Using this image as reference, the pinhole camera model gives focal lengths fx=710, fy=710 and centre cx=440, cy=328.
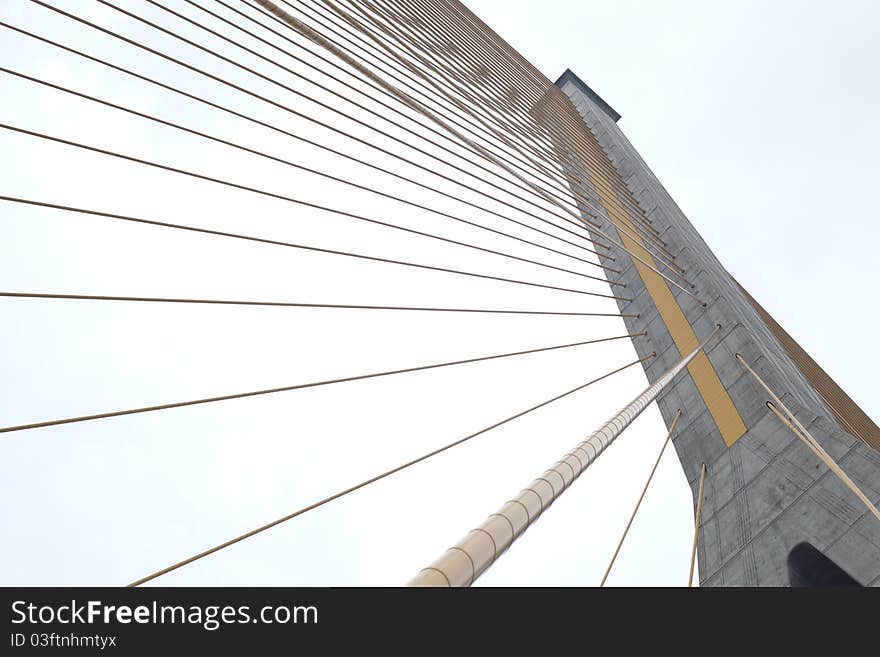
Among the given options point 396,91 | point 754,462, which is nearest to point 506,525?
point 754,462

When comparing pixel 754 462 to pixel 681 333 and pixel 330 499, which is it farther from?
pixel 330 499

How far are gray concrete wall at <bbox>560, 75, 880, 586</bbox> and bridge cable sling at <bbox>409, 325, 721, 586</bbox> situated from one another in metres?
2.27

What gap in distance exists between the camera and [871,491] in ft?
15.1

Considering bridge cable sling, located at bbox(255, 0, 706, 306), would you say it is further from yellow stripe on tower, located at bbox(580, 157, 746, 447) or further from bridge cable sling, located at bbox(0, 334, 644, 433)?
bridge cable sling, located at bbox(0, 334, 644, 433)

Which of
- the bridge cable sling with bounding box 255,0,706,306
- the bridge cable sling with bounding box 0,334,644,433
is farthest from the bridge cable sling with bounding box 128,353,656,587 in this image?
the bridge cable sling with bounding box 255,0,706,306

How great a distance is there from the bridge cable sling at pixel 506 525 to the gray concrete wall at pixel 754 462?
2.27 m

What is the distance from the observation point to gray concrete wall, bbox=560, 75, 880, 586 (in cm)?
473

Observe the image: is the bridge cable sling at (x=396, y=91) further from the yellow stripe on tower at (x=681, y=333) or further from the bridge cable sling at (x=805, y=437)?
the bridge cable sling at (x=805, y=437)

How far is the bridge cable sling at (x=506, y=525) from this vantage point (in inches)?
77.3

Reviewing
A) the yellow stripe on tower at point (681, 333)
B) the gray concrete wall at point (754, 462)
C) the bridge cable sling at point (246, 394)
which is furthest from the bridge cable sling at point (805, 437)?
the bridge cable sling at point (246, 394)

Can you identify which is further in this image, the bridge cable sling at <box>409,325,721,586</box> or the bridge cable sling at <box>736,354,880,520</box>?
the bridge cable sling at <box>736,354,880,520</box>

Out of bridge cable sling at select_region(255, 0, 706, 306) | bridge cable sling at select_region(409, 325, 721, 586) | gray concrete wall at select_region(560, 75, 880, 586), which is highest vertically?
bridge cable sling at select_region(255, 0, 706, 306)
